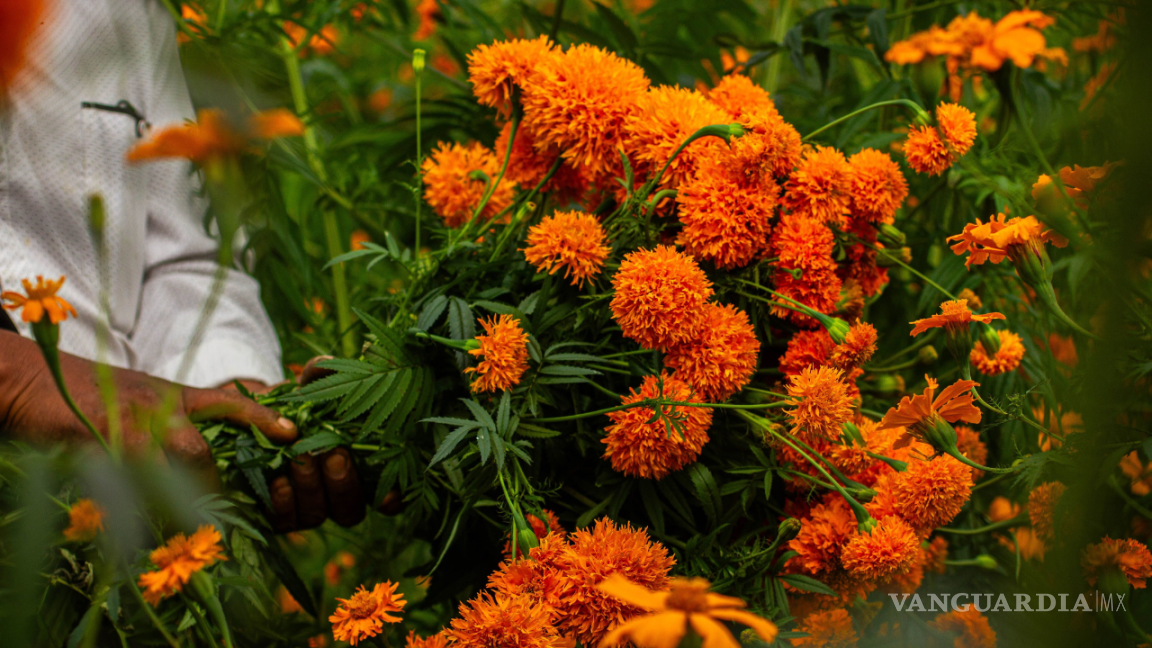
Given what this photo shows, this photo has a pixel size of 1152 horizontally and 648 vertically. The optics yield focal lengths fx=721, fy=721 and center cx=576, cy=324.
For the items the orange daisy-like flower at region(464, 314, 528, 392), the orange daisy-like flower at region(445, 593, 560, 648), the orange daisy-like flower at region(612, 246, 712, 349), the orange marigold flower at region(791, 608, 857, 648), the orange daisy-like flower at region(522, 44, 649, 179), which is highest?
the orange daisy-like flower at region(522, 44, 649, 179)

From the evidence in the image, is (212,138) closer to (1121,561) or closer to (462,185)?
(462,185)

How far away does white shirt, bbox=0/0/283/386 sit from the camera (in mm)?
808

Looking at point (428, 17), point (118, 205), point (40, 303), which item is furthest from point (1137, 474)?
point (428, 17)

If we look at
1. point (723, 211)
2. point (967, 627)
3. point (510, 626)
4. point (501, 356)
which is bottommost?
point (967, 627)

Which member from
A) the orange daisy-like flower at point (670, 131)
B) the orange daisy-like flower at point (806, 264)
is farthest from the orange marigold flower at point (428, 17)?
the orange daisy-like flower at point (806, 264)

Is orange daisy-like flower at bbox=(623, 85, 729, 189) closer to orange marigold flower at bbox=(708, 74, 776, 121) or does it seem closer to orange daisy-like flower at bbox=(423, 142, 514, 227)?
orange marigold flower at bbox=(708, 74, 776, 121)

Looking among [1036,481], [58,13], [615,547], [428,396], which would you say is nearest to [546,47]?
[428,396]

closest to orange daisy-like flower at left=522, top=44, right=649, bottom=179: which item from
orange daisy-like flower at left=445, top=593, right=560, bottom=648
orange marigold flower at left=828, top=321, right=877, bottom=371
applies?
orange marigold flower at left=828, top=321, right=877, bottom=371

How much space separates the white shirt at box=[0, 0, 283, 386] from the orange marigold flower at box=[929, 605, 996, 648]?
775 mm

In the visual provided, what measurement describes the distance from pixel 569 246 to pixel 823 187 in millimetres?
210

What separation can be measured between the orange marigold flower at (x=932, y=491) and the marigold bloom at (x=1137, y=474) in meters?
0.10

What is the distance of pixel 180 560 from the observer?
0.37m

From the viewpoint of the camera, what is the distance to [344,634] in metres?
0.50

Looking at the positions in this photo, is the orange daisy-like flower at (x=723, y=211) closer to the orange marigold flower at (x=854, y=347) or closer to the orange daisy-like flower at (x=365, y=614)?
the orange marigold flower at (x=854, y=347)
